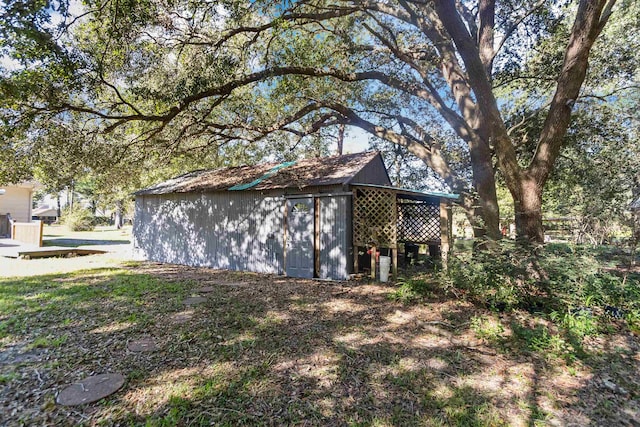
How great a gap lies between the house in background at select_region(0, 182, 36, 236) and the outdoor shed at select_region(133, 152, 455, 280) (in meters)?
10.3

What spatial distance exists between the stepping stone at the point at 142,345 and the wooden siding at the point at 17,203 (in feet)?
64.5

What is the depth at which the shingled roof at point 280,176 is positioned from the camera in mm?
8250

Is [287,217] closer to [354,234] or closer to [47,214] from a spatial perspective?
[354,234]

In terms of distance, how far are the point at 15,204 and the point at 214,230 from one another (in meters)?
15.5

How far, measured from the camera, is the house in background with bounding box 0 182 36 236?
54.9 feet

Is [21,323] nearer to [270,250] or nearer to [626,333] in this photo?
[270,250]

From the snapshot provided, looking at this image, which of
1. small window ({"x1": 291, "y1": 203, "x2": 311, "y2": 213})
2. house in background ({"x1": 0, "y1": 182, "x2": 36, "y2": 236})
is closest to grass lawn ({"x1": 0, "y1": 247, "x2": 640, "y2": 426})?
small window ({"x1": 291, "y1": 203, "x2": 311, "y2": 213})

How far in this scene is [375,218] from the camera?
8.12 meters

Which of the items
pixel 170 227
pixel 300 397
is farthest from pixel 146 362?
pixel 170 227

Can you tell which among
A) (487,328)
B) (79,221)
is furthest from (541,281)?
(79,221)

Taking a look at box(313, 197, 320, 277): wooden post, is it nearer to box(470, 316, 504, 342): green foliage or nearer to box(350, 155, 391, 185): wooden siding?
box(350, 155, 391, 185): wooden siding

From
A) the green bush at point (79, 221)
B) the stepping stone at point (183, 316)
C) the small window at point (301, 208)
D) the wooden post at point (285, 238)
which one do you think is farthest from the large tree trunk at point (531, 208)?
the green bush at point (79, 221)

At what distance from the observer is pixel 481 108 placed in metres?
6.22

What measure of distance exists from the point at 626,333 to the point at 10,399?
6.97 metres
